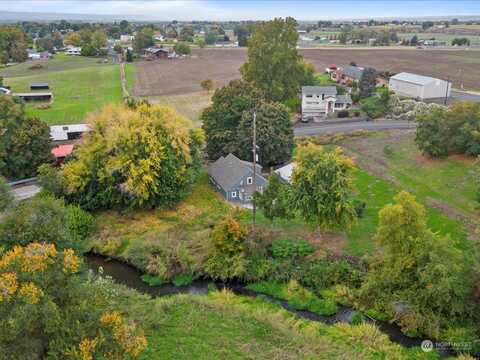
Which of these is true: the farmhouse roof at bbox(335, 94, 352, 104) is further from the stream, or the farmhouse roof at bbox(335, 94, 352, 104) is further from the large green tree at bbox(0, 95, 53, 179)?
the stream

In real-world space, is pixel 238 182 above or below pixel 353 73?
below

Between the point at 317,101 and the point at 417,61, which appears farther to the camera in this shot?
the point at 417,61

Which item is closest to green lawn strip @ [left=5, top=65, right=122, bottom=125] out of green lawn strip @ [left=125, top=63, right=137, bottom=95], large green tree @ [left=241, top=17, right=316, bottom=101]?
green lawn strip @ [left=125, top=63, right=137, bottom=95]

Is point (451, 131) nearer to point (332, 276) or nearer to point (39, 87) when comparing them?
point (332, 276)

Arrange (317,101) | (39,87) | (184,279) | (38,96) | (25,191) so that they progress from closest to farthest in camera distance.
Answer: (184,279)
(25,191)
(317,101)
(38,96)
(39,87)

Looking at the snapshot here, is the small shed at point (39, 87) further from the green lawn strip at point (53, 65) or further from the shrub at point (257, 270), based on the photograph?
the shrub at point (257, 270)

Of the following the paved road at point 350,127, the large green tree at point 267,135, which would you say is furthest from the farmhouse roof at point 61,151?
the paved road at point 350,127

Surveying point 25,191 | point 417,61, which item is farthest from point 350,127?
point 417,61
